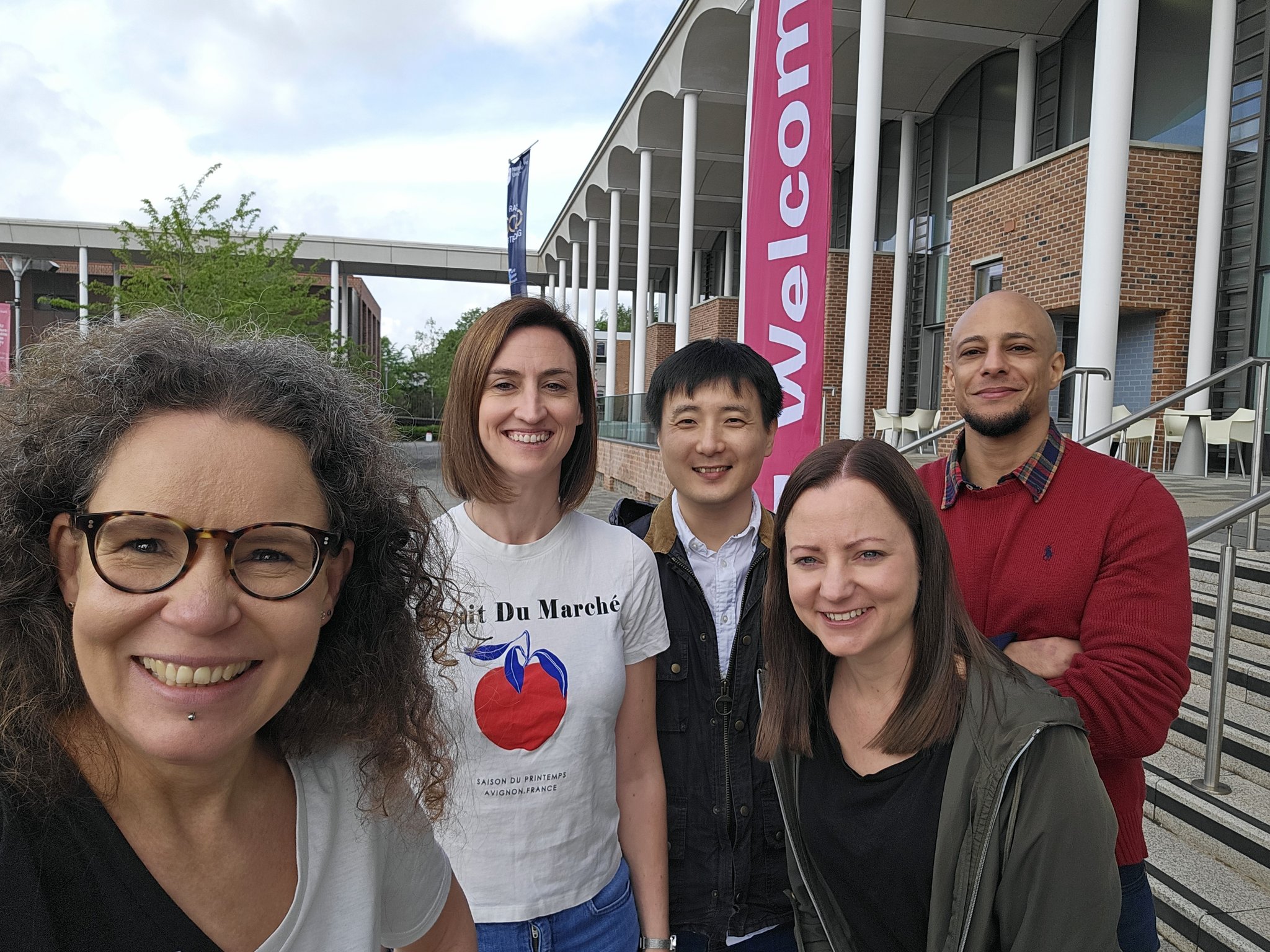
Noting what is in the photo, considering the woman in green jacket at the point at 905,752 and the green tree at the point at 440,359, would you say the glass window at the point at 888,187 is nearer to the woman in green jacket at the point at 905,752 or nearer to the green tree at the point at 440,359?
the woman in green jacket at the point at 905,752

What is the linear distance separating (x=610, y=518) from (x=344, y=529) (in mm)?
1666

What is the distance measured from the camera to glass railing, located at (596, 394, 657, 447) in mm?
16984

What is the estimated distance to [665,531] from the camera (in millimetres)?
2359

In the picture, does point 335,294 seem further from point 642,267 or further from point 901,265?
point 901,265

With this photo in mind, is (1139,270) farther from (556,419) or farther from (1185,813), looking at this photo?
(556,419)

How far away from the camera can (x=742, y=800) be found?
2.11m

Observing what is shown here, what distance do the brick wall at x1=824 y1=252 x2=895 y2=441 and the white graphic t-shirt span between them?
53.0ft

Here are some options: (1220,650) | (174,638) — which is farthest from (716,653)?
(1220,650)

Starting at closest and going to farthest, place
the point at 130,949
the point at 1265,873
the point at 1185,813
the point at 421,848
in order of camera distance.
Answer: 1. the point at 130,949
2. the point at 421,848
3. the point at 1265,873
4. the point at 1185,813

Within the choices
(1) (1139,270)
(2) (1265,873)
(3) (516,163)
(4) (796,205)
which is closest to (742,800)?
(2) (1265,873)

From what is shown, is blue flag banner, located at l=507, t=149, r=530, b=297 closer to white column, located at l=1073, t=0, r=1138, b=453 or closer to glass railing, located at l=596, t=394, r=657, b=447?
glass railing, located at l=596, t=394, r=657, b=447

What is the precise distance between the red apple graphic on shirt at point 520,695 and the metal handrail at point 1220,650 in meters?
3.00

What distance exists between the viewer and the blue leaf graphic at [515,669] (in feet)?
6.06

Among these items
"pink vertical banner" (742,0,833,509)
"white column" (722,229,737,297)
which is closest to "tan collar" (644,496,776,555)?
"pink vertical banner" (742,0,833,509)
